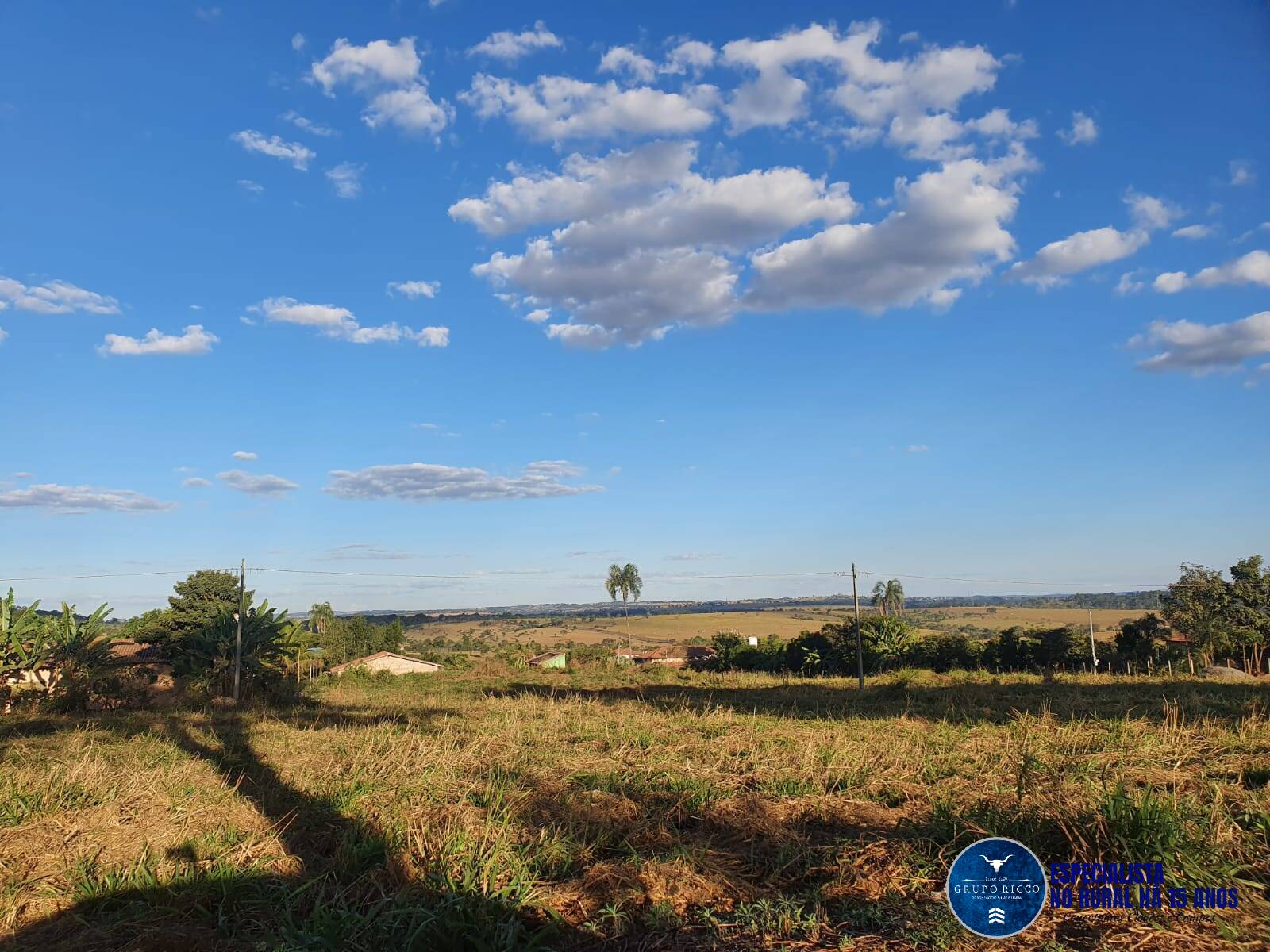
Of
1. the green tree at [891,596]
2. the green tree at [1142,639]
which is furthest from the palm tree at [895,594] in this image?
the green tree at [1142,639]

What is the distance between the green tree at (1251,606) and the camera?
34.5m

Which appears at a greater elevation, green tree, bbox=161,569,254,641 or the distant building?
green tree, bbox=161,569,254,641

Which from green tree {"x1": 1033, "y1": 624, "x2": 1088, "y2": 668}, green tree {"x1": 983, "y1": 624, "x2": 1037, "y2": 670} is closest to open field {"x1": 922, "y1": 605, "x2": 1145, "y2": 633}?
green tree {"x1": 983, "y1": 624, "x2": 1037, "y2": 670}

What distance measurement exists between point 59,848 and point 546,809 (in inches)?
156

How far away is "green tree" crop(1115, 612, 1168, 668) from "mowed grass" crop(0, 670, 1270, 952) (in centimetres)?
3136

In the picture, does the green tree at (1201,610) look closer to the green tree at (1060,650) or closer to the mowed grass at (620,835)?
the green tree at (1060,650)

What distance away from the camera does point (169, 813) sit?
668cm

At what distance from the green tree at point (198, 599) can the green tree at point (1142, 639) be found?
4611 centimetres

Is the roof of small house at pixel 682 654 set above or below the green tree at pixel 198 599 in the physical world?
below

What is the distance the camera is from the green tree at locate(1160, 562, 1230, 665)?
3541 cm

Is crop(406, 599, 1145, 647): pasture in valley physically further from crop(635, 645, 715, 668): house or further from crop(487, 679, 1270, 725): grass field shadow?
crop(487, 679, 1270, 725): grass field shadow

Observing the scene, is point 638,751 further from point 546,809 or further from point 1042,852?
point 1042,852

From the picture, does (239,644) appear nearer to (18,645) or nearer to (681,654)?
(18,645)

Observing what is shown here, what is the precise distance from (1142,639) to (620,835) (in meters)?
42.3
